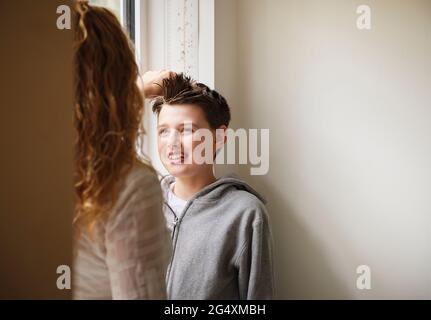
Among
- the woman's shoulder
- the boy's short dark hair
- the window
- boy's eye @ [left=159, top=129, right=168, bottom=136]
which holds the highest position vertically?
the window

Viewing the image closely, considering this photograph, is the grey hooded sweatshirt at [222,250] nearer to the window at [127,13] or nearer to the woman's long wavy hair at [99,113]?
the woman's long wavy hair at [99,113]

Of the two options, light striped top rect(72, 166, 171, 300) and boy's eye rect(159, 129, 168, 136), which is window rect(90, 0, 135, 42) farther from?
light striped top rect(72, 166, 171, 300)

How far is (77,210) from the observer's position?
467 millimetres

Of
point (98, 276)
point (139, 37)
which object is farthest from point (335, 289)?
point (139, 37)

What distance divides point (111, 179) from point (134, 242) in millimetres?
82

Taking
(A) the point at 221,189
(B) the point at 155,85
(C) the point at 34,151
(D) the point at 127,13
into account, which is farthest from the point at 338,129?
(C) the point at 34,151

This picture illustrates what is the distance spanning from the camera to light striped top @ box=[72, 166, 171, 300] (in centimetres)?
45

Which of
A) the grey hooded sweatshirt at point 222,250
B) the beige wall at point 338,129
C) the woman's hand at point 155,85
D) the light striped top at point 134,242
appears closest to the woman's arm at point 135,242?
the light striped top at point 134,242

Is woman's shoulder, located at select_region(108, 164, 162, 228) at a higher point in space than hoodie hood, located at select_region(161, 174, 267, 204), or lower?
higher

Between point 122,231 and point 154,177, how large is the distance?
8cm

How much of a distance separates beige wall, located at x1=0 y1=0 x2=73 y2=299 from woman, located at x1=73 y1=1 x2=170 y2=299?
5cm

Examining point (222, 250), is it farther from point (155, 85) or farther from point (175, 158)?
point (155, 85)

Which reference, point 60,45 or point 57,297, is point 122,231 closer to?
point 57,297

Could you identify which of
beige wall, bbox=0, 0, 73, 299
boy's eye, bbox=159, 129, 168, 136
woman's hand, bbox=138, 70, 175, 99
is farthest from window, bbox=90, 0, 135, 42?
beige wall, bbox=0, 0, 73, 299
